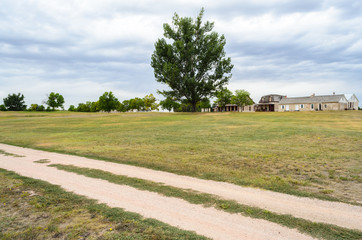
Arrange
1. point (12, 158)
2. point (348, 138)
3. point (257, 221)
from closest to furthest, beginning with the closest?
1. point (257, 221)
2. point (12, 158)
3. point (348, 138)

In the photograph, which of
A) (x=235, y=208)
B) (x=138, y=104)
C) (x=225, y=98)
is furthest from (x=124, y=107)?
(x=235, y=208)

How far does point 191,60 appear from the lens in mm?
52500

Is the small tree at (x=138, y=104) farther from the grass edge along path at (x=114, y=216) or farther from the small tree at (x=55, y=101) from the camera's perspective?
the grass edge along path at (x=114, y=216)

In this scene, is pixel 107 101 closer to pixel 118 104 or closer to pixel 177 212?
pixel 118 104

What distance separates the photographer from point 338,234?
4801 millimetres

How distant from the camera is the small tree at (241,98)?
100 metres

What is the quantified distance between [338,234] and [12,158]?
14663mm

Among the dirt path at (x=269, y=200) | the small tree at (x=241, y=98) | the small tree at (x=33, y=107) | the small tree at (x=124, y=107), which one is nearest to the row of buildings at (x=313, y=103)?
the small tree at (x=241, y=98)

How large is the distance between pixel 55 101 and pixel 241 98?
8190 centimetres

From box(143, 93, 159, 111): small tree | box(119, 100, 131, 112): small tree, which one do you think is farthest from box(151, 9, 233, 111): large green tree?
box(119, 100, 131, 112): small tree

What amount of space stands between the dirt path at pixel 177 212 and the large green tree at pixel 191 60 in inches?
1732

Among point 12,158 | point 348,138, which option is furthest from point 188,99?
point 12,158

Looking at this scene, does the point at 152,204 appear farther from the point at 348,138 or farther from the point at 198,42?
the point at 198,42

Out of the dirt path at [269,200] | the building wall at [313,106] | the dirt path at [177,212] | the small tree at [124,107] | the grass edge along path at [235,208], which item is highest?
the small tree at [124,107]
